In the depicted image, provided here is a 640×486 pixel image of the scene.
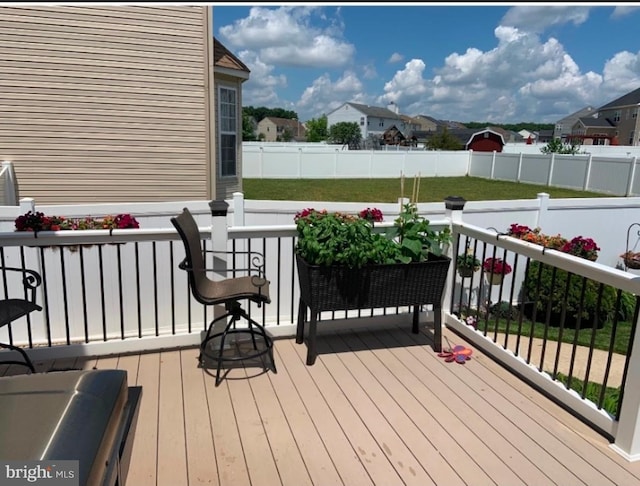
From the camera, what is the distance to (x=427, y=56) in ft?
35.2

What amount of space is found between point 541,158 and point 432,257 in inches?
677

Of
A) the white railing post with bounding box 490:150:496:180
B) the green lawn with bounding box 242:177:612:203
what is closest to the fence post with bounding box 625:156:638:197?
the green lawn with bounding box 242:177:612:203

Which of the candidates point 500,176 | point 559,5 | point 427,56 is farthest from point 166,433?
point 500,176

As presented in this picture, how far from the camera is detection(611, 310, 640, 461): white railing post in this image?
6.57 feet

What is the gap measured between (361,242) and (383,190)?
14.0 meters

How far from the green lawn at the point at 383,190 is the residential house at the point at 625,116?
25.0 m

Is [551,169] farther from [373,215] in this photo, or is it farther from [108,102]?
[108,102]

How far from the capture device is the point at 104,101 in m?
6.68

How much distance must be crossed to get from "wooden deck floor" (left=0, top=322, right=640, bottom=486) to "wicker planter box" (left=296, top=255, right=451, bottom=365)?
372mm

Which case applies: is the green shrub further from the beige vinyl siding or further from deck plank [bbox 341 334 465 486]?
the beige vinyl siding

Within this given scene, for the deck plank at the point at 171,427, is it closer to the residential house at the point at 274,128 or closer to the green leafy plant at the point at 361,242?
the green leafy plant at the point at 361,242

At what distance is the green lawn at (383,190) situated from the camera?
14078mm

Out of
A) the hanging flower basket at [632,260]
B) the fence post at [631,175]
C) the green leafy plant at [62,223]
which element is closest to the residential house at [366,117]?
the fence post at [631,175]

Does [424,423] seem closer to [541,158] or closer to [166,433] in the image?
[166,433]
